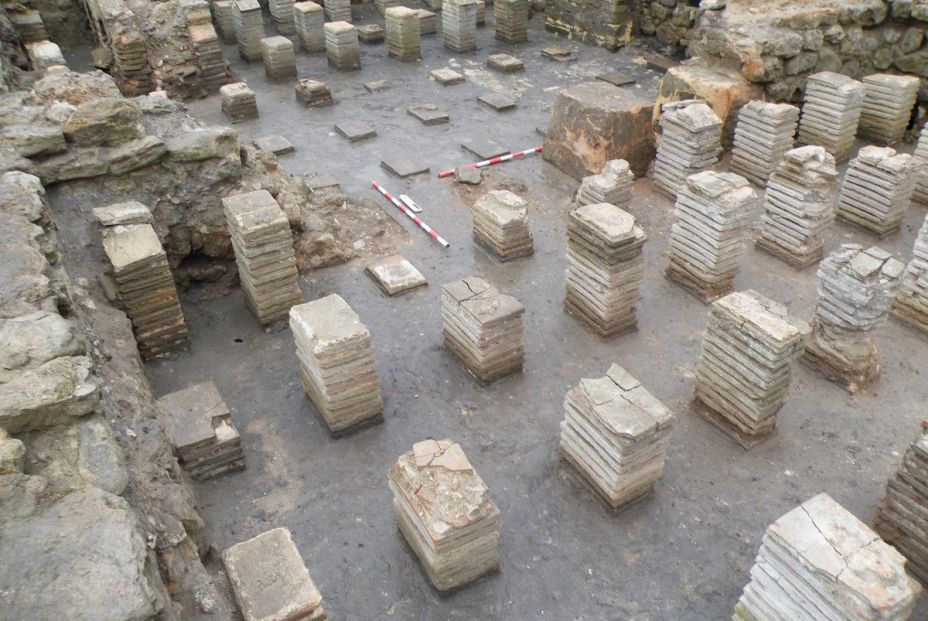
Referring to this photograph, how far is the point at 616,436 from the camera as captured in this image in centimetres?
556

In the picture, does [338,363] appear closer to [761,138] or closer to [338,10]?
[761,138]

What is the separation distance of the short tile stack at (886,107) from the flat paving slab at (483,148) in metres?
5.73

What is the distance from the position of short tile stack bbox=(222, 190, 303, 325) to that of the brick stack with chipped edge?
3.30 metres

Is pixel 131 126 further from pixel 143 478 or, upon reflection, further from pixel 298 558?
pixel 298 558

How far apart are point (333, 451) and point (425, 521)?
1.72 metres

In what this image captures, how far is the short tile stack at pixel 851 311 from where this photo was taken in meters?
6.73

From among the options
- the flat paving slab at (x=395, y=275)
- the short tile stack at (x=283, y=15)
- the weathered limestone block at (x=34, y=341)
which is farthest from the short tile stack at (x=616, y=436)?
the short tile stack at (x=283, y=15)

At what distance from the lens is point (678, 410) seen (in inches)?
274

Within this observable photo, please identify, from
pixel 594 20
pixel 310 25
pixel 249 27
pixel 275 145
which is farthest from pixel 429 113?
pixel 594 20

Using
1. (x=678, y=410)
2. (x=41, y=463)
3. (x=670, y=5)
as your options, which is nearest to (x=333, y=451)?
(x=41, y=463)

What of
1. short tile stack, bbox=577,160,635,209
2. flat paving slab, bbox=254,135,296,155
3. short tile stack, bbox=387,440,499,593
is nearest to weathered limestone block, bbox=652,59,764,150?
short tile stack, bbox=577,160,635,209

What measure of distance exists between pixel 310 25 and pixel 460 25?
3.22 meters

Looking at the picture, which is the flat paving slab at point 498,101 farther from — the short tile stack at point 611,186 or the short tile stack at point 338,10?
the short tile stack at point 338,10

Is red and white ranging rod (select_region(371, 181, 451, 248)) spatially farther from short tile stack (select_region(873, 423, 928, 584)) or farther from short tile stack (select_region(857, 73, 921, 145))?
short tile stack (select_region(857, 73, 921, 145))
